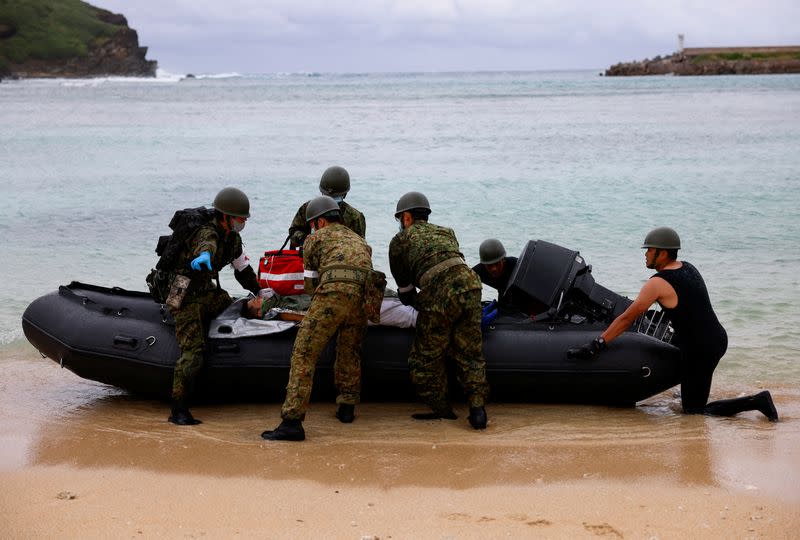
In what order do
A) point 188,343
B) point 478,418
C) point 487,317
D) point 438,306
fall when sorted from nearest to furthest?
point 438,306 → point 478,418 → point 188,343 → point 487,317

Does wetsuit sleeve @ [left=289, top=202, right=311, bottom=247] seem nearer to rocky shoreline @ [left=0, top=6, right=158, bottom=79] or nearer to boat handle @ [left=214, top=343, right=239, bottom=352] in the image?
boat handle @ [left=214, top=343, right=239, bottom=352]

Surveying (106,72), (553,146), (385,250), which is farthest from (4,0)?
(385,250)

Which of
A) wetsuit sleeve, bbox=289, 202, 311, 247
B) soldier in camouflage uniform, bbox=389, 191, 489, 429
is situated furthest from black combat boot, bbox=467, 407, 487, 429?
wetsuit sleeve, bbox=289, 202, 311, 247

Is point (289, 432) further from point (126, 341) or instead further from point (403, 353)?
point (126, 341)

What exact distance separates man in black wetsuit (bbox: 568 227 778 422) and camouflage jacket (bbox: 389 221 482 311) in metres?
0.94

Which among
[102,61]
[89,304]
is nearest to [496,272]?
[89,304]

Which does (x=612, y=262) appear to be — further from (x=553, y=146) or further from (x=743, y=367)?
(x=553, y=146)

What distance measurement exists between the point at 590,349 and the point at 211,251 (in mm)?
2514

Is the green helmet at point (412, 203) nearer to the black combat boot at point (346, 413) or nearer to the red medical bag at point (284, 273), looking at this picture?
the red medical bag at point (284, 273)

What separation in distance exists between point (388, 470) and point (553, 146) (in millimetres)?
24717

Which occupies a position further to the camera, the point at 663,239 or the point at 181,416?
the point at 181,416

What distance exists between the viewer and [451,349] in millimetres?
6340

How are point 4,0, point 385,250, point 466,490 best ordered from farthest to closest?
point 4,0 → point 385,250 → point 466,490

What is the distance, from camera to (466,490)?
523 centimetres
